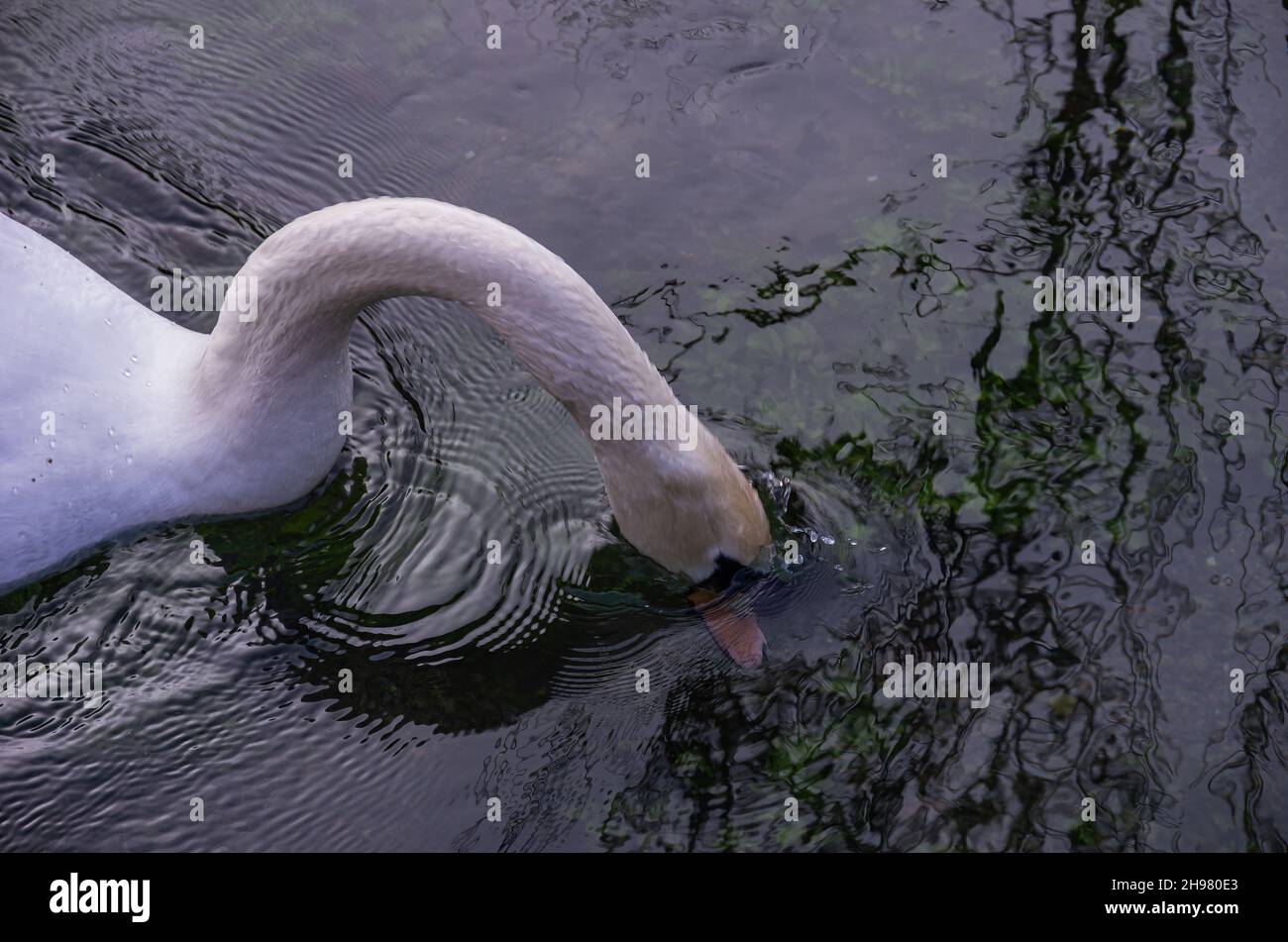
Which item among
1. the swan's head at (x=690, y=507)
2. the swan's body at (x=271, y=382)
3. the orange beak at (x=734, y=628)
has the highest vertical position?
the swan's body at (x=271, y=382)

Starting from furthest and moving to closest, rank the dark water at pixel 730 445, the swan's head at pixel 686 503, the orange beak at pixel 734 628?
the orange beak at pixel 734 628 → the dark water at pixel 730 445 → the swan's head at pixel 686 503

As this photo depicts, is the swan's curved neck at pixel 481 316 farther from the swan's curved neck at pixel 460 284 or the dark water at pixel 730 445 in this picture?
the dark water at pixel 730 445

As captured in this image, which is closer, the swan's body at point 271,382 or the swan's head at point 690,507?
the swan's body at point 271,382

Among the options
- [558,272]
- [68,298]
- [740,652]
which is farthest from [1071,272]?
[68,298]

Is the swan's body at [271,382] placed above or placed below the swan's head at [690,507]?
above

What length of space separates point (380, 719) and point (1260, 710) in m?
2.98

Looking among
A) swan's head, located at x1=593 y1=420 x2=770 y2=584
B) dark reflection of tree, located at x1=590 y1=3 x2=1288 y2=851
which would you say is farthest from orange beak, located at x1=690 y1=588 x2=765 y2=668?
swan's head, located at x1=593 y1=420 x2=770 y2=584

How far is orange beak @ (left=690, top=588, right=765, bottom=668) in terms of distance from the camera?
185 inches

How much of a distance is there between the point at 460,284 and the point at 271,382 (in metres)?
0.98

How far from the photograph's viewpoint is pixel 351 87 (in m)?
6.58

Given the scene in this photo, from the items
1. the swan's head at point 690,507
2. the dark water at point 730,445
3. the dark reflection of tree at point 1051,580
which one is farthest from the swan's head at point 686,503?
the dark reflection of tree at point 1051,580

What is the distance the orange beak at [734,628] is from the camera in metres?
4.71
